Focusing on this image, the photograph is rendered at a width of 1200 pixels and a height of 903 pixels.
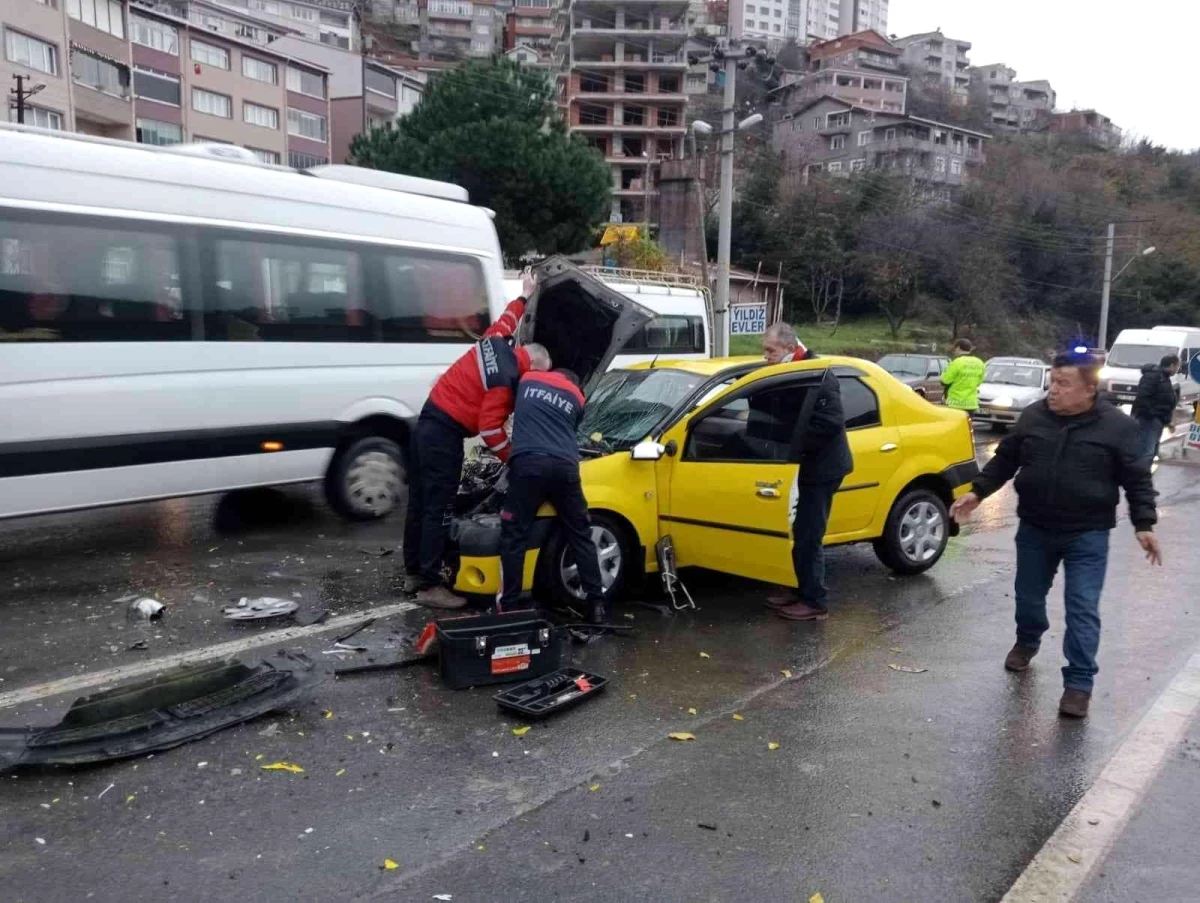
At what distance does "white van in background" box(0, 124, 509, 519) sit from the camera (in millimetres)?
6277

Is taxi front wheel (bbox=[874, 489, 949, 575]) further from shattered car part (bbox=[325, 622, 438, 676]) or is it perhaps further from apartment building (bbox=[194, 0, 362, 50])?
apartment building (bbox=[194, 0, 362, 50])

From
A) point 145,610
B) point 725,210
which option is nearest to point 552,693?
point 145,610

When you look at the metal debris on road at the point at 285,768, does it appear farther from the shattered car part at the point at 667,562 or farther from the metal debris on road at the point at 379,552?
the metal debris on road at the point at 379,552

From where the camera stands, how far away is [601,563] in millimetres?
5871

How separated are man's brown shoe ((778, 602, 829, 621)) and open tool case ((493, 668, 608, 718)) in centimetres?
169

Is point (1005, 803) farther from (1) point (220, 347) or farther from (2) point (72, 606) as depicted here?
(1) point (220, 347)

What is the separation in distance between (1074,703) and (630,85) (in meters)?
75.0

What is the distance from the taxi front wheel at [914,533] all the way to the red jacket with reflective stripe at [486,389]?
115 inches

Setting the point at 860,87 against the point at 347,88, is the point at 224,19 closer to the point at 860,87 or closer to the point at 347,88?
the point at 347,88

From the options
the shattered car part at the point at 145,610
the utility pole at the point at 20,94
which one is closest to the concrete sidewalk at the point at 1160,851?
the shattered car part at the point at 145,610

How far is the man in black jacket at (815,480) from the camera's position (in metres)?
5.76

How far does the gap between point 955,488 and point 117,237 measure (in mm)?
6287

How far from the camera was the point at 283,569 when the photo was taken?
685cm

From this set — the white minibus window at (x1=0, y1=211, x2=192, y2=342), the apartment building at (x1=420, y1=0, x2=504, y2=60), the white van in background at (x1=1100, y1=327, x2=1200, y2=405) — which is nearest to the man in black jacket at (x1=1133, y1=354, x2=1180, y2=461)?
the white minibus window at (x1=0, y1=211, x2=192, y2=342)
